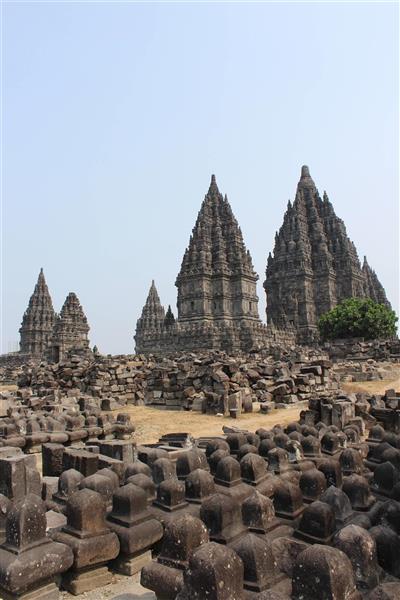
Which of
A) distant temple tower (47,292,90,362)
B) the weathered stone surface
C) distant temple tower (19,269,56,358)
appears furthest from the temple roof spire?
the weathered stone surface

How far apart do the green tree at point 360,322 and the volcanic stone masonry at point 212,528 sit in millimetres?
37318

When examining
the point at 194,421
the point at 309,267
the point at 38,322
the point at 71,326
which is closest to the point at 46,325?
the point at 38,322

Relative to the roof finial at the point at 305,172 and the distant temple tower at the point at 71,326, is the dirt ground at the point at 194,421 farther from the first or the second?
the roof finial at the point at 305,172

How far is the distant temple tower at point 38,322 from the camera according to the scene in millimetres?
55938

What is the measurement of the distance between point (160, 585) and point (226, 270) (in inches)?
1681

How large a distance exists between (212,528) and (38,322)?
5761 cm

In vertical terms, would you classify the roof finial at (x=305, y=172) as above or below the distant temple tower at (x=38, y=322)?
above

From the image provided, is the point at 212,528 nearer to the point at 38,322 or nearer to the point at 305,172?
the point at 38,322

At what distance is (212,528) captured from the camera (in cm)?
292

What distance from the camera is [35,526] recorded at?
8.58 feet

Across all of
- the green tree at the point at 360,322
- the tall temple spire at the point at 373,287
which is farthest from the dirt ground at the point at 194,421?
the tall temple spire at the point at 373,287

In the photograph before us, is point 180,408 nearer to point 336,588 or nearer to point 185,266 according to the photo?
point 336,588

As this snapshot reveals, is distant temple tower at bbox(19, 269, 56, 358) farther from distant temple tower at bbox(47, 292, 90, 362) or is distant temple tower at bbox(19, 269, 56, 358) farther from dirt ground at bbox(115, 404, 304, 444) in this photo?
dirt ground at bbox(115, 404, 304, 444)

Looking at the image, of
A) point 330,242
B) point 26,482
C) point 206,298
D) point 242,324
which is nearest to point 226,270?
point 206,298
